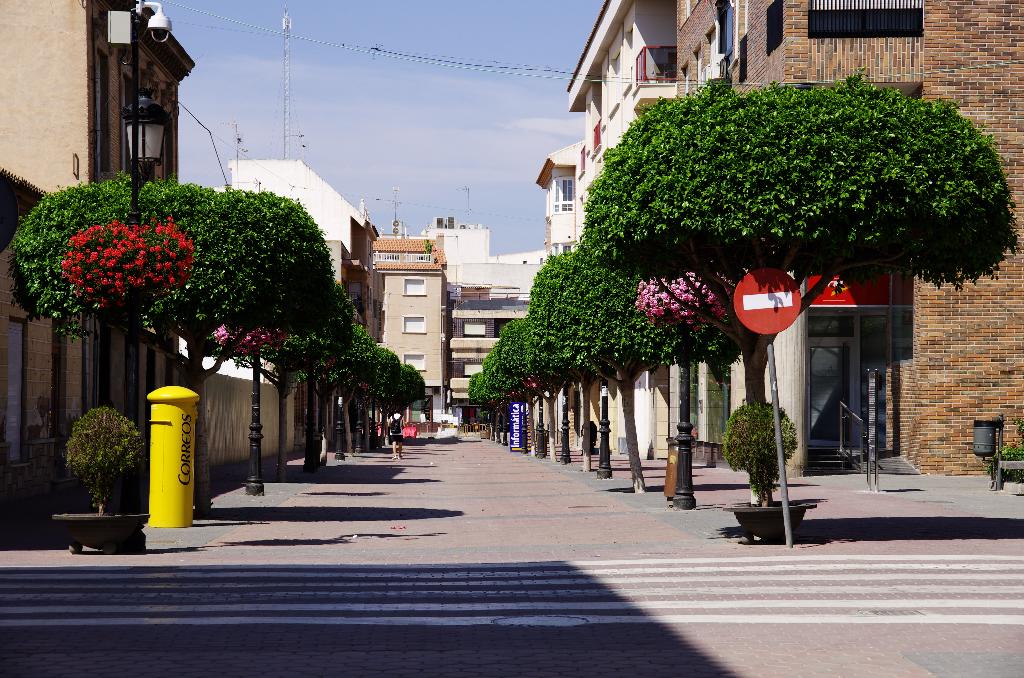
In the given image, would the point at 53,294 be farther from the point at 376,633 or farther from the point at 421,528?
the point at 376,633

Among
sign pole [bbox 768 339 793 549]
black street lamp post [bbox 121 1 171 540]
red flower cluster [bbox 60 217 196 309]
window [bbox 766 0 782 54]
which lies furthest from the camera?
window [bbox 766 0 782 54]

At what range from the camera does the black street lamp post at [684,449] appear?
22906mm

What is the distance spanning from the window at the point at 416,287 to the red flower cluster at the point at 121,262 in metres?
121

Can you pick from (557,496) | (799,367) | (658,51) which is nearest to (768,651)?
(557,496)

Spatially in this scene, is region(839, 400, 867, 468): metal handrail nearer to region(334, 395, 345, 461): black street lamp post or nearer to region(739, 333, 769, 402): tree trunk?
region(739, 333, 769, 402): tree trunk

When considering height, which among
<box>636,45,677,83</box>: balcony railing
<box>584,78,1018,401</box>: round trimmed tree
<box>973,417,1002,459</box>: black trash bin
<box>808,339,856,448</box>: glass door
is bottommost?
<box>973,417,1002,459</box>: black trash bin

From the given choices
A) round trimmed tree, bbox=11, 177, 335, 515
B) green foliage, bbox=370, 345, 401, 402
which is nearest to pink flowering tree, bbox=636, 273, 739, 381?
round trimmed tree, bbox=11, 177, 335, 515

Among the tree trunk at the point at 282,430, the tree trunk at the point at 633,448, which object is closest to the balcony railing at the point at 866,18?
the tree trunk at the point at 633,448

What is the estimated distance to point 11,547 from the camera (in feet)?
55.0

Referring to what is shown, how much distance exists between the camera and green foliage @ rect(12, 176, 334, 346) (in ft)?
67.5

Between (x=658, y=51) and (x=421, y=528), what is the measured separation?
3570 centimetres

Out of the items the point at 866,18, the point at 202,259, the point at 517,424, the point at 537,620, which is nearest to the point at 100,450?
the point at 202,259

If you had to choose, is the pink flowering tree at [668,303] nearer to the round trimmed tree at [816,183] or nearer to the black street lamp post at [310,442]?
the round trimmed tree at [816,183]

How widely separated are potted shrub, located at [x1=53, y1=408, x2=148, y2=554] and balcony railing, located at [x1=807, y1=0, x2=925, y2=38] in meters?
22.4
